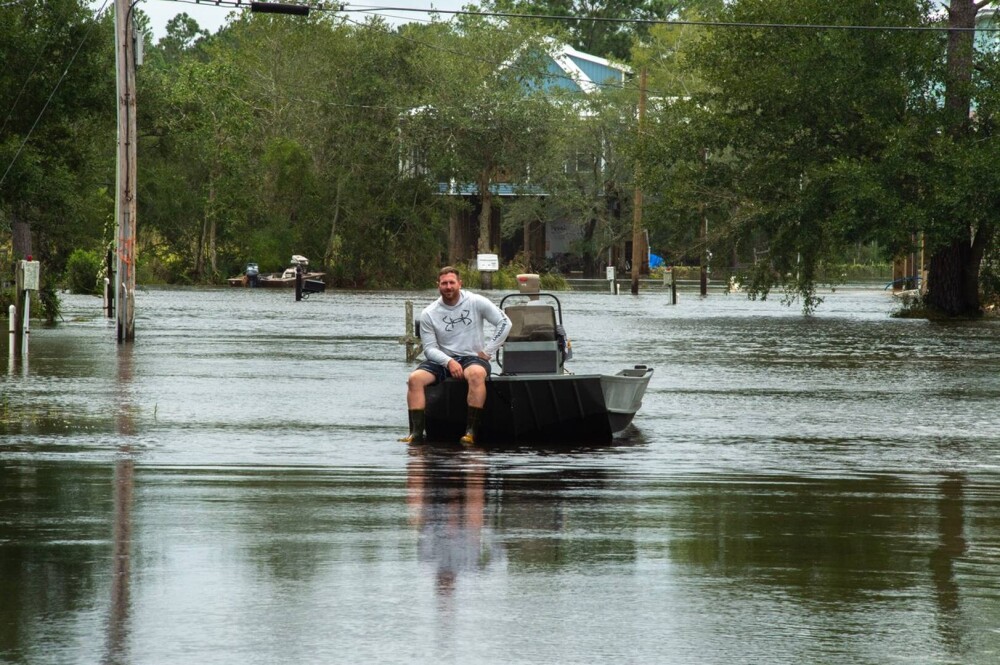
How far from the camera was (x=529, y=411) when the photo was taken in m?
15.2

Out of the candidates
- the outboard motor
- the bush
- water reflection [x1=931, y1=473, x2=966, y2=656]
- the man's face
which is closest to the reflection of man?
the man's face

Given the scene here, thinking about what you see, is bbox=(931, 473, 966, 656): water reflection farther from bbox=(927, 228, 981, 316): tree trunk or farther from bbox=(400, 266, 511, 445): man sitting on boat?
bbox=(927, 228, 981, 316): tree trunk

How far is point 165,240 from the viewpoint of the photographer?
3255 inches

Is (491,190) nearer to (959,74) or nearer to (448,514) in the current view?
(959,74)

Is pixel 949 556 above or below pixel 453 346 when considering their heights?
below

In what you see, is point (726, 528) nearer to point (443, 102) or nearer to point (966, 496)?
point (966, 496)

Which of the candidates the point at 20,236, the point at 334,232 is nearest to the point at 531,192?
the point at 334,232

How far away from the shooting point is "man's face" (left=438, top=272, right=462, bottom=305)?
1528 cm

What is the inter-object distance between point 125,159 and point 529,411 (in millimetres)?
16704

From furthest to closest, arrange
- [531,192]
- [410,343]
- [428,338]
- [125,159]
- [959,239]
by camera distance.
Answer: [531,192]
[959,239]
[125,159]
[410,343]
[428,338]

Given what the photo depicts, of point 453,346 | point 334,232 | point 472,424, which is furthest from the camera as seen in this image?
point 334,232

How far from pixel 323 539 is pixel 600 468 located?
434cm

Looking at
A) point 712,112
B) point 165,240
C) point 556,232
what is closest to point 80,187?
point 712,112

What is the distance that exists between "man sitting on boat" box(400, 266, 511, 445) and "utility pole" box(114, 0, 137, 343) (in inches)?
615
